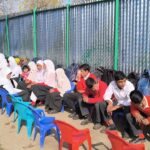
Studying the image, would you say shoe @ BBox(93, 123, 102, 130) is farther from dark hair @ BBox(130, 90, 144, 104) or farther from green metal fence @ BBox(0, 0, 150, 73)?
green metal fence @ BBox(0, 0, 150, 73)

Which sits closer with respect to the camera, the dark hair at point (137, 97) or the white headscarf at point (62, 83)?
the dark hair at point (137, 97)

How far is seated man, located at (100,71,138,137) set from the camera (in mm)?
5422

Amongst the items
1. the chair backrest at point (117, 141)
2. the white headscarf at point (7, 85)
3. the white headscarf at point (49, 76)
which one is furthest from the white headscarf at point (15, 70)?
the chair backrest at point (117, 141)

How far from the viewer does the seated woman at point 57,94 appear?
7320 mm

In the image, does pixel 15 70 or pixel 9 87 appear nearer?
pixel 9 87

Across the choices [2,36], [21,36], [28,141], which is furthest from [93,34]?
[2,36]

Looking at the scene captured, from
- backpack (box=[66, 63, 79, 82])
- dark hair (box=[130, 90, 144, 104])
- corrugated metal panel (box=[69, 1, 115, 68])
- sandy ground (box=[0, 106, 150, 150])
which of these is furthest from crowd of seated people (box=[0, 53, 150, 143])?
corrugated metal panel (box=[69, 1, 115, 68])

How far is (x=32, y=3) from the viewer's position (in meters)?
25.6

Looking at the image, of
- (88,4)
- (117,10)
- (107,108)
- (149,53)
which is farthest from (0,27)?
(107,108)

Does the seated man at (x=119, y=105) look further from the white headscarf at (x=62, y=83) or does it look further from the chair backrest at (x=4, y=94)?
the chair backrest at (x=4, y=94)

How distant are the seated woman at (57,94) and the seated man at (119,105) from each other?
1596 mm

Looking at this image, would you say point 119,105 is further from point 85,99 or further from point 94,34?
point 94,34

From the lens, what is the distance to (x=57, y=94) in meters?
7.33

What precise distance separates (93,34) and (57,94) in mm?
2446
